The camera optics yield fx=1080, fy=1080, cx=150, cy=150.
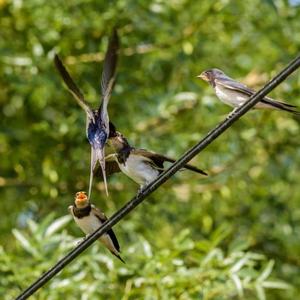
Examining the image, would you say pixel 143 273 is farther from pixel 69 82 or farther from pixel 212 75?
pixel 69 82

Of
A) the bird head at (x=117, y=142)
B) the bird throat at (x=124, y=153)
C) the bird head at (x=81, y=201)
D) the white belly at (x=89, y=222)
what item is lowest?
the bird throat at (x=124, y=153)

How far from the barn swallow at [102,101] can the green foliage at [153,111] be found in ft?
7.35

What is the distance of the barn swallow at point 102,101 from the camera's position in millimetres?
2828

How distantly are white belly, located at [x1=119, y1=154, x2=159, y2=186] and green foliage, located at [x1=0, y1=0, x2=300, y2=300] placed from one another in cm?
210

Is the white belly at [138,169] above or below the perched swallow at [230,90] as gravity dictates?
below

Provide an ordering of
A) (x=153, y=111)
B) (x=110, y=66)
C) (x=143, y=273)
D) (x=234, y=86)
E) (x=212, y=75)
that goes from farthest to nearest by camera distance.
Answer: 1. (x=153, y=111)
2. (x=143, y=273)
3. (x=212, y=75)
4. (x=234, y=86)
5. (x=110, y=66)

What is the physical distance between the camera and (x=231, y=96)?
3254mm

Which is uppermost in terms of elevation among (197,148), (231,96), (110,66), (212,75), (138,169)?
(212,75)

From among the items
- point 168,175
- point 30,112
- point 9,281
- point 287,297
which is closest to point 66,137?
point 30,112

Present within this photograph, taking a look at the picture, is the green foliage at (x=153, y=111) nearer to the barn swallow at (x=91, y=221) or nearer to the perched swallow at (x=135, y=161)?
the barn swallow at (x=91, y=221)

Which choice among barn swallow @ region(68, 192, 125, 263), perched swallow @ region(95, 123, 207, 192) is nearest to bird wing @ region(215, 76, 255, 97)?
perched swallow @ region(95, 123, 207, 192)

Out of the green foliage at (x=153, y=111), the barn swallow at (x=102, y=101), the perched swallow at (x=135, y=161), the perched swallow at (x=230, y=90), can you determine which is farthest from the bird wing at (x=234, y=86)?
the green foliage at (x=153, y=111)

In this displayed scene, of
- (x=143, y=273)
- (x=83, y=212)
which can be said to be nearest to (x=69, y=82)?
(x=83, y=212)

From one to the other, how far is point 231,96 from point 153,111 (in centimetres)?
219
